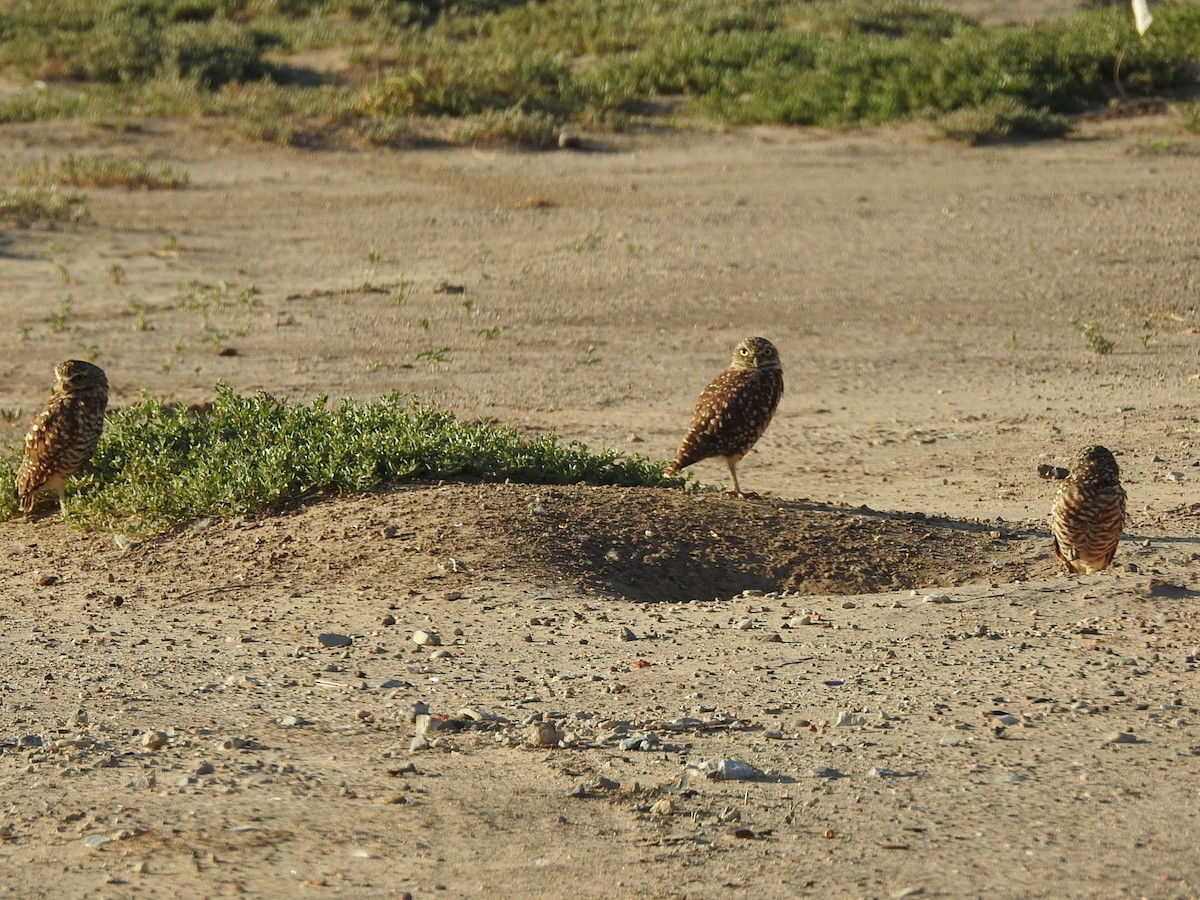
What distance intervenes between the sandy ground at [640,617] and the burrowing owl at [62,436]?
1.34 ft

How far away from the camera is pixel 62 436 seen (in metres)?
9.10

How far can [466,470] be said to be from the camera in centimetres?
897

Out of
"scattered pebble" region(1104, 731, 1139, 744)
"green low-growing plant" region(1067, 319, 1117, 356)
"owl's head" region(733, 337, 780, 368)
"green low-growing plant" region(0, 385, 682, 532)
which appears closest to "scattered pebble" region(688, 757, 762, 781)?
"scattered pebble" region(1104, 731, 1139, 744)

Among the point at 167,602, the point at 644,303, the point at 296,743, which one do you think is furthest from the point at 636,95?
the point at 296,743

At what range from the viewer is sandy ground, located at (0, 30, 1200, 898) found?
16.6 feet

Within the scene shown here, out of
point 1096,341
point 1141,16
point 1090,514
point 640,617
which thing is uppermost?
point 1141,16

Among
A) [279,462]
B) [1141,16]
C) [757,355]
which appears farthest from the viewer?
[1141,16]

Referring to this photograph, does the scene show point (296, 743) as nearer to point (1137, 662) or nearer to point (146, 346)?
point (1137, 662)

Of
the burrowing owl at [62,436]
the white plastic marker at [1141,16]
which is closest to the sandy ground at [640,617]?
the burrowing owl at [62,436]

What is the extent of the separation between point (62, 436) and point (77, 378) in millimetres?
452

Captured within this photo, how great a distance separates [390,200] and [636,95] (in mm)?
5518

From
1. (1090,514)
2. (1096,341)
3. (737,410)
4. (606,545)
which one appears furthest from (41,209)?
(1090,514)

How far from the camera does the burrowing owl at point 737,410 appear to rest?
362 inches

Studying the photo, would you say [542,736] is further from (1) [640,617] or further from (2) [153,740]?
(1) [640,617]
